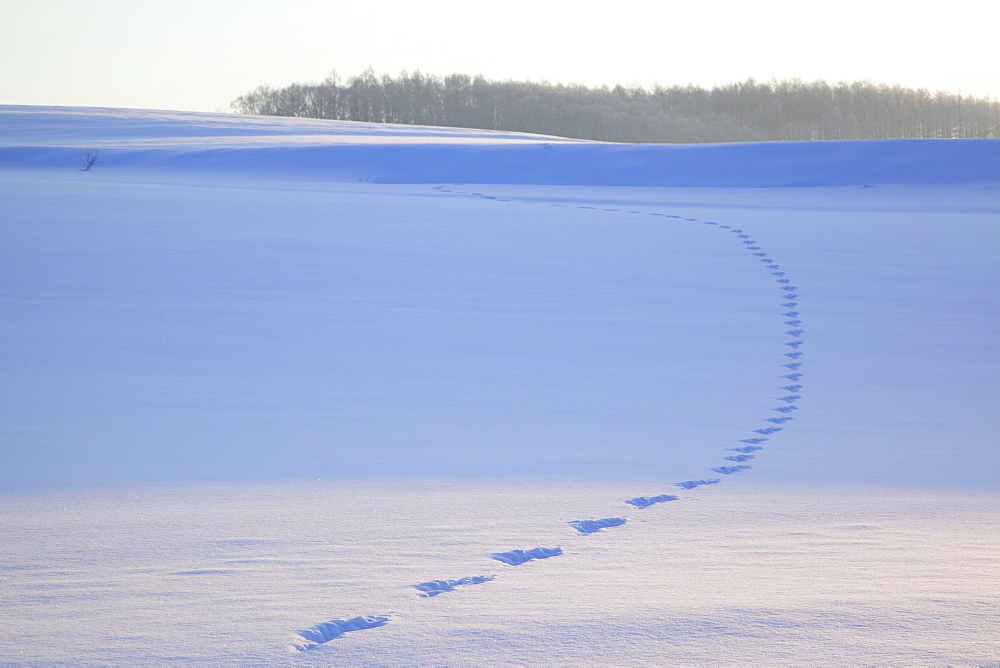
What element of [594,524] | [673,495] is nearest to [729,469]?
[673,495]

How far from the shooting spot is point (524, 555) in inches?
87.1

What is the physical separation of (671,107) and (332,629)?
46736 mm

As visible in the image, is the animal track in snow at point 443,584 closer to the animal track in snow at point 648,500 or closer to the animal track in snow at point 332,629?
the animal track in snow at point 332,629

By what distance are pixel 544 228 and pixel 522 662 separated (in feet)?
22.8

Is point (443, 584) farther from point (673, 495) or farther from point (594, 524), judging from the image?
point (673, 495)

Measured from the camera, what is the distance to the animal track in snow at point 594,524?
241 centimetres

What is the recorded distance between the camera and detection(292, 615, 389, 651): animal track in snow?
5.71 feet

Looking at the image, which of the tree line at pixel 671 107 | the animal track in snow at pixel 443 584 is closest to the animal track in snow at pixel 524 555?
the animal track in snow at pixel 443 584

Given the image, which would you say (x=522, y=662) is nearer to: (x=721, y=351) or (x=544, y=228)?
(x=721, y=351)

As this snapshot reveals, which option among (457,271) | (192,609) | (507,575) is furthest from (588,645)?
(457,271)

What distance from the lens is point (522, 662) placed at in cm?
167

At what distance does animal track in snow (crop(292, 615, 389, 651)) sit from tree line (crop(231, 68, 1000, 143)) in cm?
4190

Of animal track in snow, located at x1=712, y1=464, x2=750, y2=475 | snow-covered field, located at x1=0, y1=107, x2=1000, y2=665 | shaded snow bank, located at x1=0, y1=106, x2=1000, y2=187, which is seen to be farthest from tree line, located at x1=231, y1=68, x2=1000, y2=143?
animal track in snow, located at x1=712, y1=464, x2=750, y2=475

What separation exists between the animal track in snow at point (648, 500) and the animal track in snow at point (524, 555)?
443 millimetres
